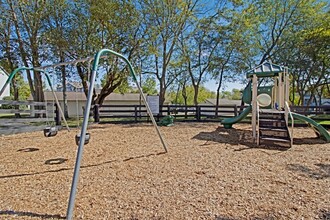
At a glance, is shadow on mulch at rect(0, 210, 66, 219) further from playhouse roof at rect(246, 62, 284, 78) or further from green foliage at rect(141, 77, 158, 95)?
green foliage at rect(141, 77, 158, 95)

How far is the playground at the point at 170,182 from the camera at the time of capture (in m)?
2.47

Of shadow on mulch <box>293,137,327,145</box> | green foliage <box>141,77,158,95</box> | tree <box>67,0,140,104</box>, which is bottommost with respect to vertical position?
shadow on mulch <box>293,137,327,145</box>

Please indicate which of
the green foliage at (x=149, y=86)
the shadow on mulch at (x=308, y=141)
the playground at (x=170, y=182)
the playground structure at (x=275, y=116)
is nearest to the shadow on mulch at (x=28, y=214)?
the playground at (x=170, y=182)

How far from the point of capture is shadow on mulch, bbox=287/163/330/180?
3574mm

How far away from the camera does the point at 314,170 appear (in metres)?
3.86

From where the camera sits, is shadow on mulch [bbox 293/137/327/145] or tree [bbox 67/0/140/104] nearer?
shadow on mulch [bbox 293/137/327/145]

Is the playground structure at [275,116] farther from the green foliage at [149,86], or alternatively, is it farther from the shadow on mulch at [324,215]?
the green foliage at [149,86]

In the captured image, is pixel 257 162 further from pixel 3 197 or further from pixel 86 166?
pixel 3 197

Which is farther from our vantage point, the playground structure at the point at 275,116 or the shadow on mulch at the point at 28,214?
the playground structure at the point at 275,116

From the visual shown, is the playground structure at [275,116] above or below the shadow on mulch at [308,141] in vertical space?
above

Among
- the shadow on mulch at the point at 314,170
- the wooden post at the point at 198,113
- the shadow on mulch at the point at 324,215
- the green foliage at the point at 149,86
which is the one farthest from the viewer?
the green foliage at the point at 149,86

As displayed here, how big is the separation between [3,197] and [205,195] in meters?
2.72

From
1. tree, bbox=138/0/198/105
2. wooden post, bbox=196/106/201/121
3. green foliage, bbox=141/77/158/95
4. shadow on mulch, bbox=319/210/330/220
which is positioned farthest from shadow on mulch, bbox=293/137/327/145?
green foliage, bbox=141/77/158/95

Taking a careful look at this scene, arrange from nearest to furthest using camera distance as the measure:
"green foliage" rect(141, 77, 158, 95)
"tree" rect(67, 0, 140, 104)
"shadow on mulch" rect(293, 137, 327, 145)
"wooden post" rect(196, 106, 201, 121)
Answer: "shadow on mulch" rect(293, 137, 327, 145), "tree" rect(67, 0, 140, 104), "wooden post" rect(196, 106, 201, 121), "green foliage" rect(141, 77, 158, 95)
